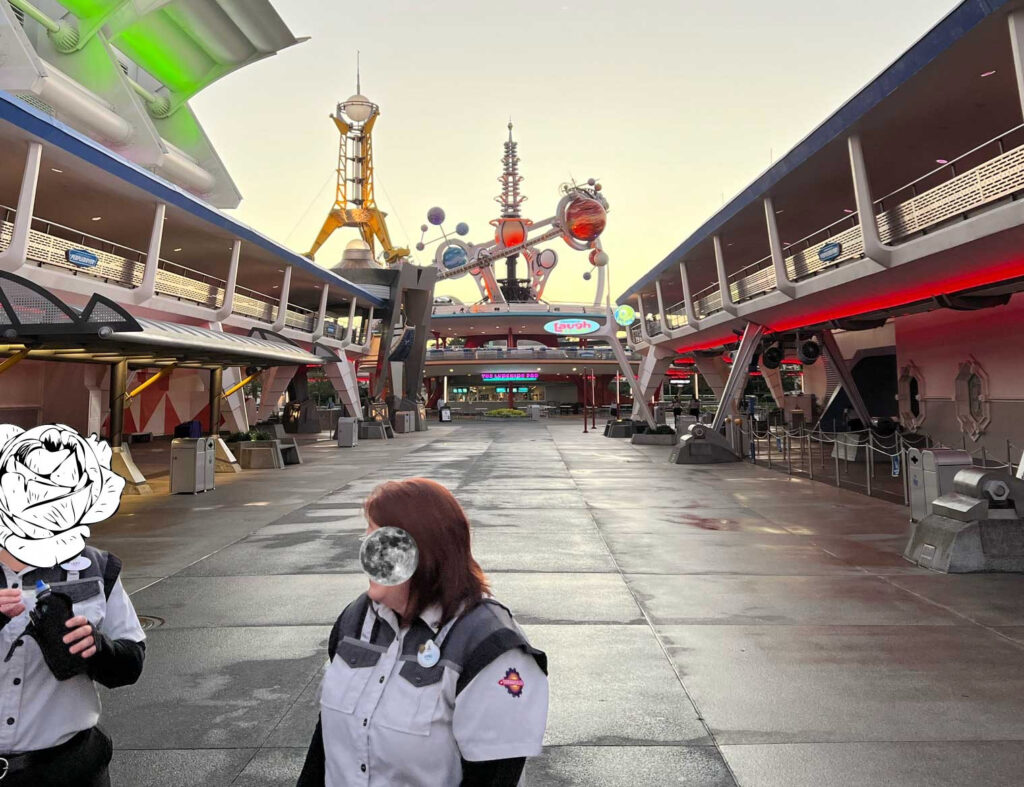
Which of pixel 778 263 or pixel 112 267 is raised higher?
pixel 112 267

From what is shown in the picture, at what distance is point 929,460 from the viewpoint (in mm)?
10109

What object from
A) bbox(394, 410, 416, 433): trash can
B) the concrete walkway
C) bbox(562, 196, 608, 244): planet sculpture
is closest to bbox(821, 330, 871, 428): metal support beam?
the concrete walkway

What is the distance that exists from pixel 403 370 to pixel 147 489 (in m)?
28.6

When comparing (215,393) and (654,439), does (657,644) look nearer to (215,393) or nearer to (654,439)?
(215,393)

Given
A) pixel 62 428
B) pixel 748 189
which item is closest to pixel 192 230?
pixel 748 189

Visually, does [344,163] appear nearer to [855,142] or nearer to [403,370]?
[403,370]

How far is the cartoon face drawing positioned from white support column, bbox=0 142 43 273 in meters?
16.1

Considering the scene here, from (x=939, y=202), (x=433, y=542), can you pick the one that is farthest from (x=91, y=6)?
(x=433, y=542)

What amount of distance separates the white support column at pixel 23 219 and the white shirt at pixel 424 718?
17.0 m

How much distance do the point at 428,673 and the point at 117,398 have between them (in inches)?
632

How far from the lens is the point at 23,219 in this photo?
1515 centimetres

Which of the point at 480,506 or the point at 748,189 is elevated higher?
the point at 748,189

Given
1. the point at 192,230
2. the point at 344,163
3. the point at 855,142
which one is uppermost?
the point at 344,163

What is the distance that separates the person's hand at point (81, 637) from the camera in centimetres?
224
